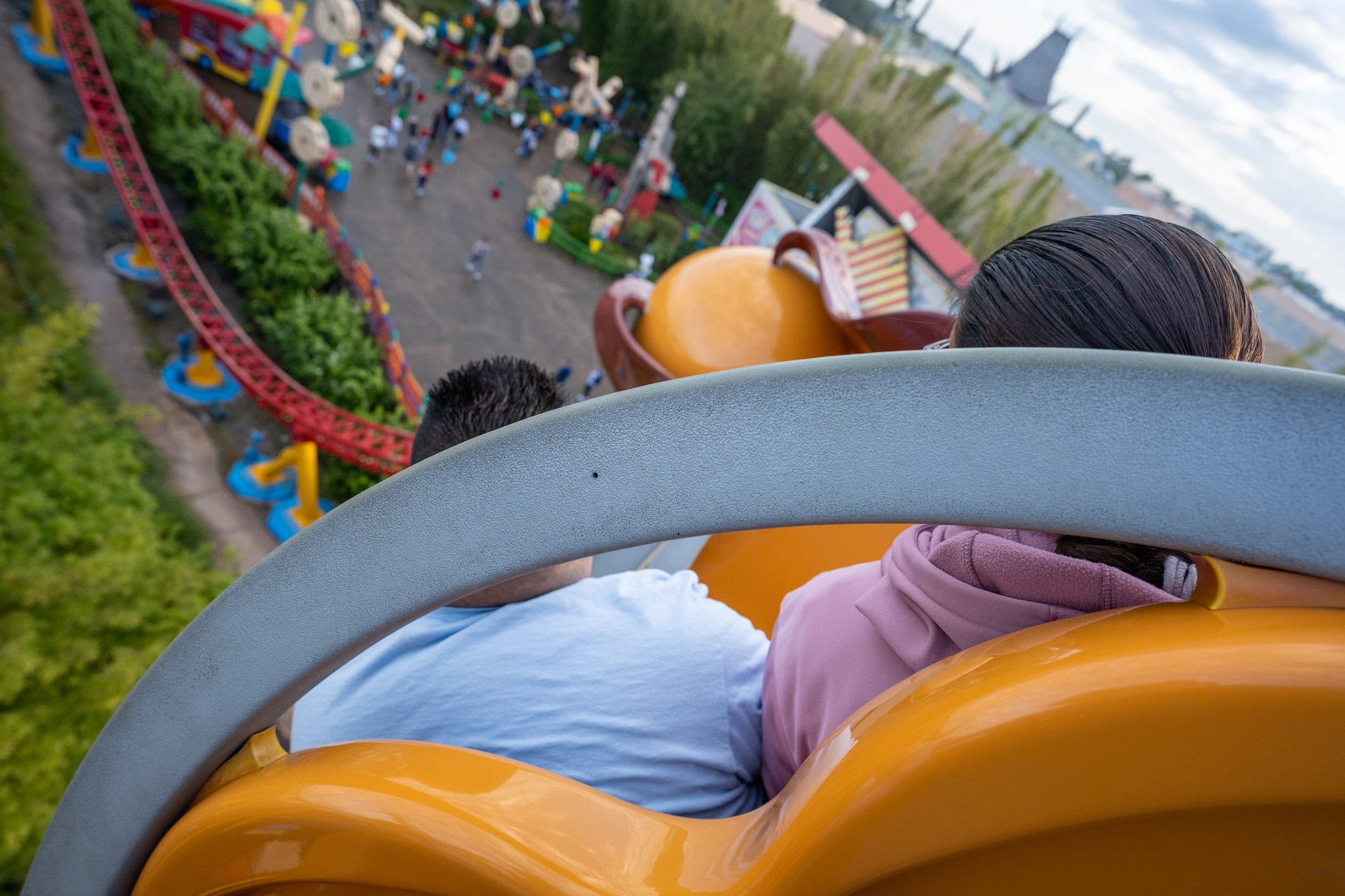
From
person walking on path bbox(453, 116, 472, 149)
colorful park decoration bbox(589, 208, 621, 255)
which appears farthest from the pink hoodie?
person walking on path bbox(453, 116, 472, 149)

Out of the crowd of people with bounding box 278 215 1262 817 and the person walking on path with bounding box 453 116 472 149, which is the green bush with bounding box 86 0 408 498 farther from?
A: the crowd of people with bounding box 278 215 1262 817

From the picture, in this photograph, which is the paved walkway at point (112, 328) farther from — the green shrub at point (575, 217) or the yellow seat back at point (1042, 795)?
the green shrub at point (575, 217)

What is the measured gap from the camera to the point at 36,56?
39.2ft

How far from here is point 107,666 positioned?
388 cm

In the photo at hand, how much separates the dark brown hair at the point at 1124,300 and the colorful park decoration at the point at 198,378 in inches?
353

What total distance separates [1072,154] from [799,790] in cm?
4009

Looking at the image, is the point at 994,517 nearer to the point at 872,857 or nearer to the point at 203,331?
the point at 872,857

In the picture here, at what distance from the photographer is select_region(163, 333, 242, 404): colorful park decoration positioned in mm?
8305

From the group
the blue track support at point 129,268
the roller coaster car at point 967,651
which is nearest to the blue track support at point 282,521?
the blue track support at point 129,268

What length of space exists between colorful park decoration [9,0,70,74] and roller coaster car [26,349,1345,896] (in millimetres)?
15306

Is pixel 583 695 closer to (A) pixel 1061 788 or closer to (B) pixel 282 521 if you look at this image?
(A) pixel 1061 788

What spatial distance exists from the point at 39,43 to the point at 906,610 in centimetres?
1616

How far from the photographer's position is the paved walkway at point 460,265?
11648mm

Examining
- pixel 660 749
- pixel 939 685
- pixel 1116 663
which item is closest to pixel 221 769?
pixel 660 749
